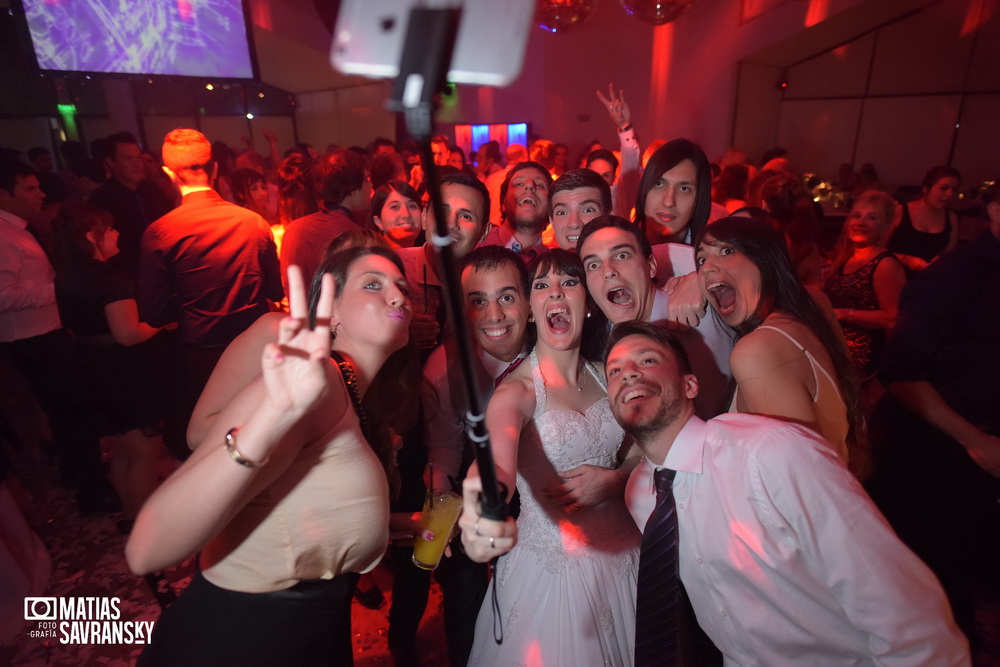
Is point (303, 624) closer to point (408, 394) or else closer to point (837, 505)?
point (408, 394)

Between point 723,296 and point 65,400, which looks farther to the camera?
point 65,400

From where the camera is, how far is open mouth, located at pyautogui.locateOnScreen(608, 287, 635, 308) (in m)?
2.02

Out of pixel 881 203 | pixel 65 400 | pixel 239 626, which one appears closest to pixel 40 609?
pixel 65 400

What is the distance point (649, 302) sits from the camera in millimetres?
2115

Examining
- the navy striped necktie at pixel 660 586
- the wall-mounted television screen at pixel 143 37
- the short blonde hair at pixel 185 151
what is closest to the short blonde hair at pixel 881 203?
the navy striped necktie at pixel 660 586

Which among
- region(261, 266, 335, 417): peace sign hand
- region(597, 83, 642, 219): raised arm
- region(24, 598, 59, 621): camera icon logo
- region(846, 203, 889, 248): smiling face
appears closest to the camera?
region(261, 266, 335, 417): peace sign hand

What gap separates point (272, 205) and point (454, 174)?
3.48m

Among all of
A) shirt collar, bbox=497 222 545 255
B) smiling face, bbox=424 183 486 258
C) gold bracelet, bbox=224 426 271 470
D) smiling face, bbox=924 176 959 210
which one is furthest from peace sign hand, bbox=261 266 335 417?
smiling face, bbox=924 176 959 210

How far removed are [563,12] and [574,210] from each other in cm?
355

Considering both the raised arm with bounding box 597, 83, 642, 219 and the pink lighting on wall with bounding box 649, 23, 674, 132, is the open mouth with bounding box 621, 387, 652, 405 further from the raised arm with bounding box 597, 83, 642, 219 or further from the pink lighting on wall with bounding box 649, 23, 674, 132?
the pink lighting on wall with bounding box 649, 23, 674, 132

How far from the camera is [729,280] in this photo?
1809 mm

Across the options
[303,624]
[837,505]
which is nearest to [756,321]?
[837,505]

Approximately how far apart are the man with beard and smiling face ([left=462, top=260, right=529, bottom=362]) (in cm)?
112

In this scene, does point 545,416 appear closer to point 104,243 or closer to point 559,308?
point 559,308
